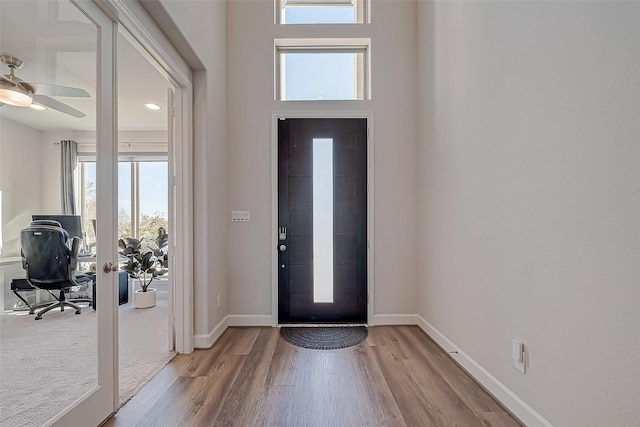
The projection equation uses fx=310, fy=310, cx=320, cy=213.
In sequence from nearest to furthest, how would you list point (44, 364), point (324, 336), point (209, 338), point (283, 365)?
point (44, 364) → point (283, 365) → point (209, 338) → point (324, 336)

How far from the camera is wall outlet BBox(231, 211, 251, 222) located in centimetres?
336

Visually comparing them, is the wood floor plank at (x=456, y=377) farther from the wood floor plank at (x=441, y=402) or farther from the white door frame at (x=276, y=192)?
the white door frame at (x=276, y=192)

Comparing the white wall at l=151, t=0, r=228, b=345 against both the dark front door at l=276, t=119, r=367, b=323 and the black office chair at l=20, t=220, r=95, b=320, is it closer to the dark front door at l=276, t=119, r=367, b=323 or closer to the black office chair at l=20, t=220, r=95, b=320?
the dark front door at l=276, t=119, r=367, b=323

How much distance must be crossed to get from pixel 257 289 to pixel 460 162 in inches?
92.5

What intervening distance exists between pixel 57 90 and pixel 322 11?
2969mm

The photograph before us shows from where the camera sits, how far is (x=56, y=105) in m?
1.41

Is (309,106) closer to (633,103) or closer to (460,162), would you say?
(460,162)

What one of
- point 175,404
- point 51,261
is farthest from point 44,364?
point 175,404

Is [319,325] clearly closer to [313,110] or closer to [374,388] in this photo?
[374,388]

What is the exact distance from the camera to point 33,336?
1319mm

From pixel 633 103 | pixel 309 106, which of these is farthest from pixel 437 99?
pixel 633 103

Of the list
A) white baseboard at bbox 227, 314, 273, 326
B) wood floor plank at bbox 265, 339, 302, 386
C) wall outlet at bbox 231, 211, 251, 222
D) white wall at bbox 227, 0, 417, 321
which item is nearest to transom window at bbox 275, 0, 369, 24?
white wall at bbox 227, 0, 417, 321

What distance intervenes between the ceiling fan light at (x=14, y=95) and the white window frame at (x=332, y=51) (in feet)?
7.92

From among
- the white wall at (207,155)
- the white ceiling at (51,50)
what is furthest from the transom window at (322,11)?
the white ceiling at (51,50)
